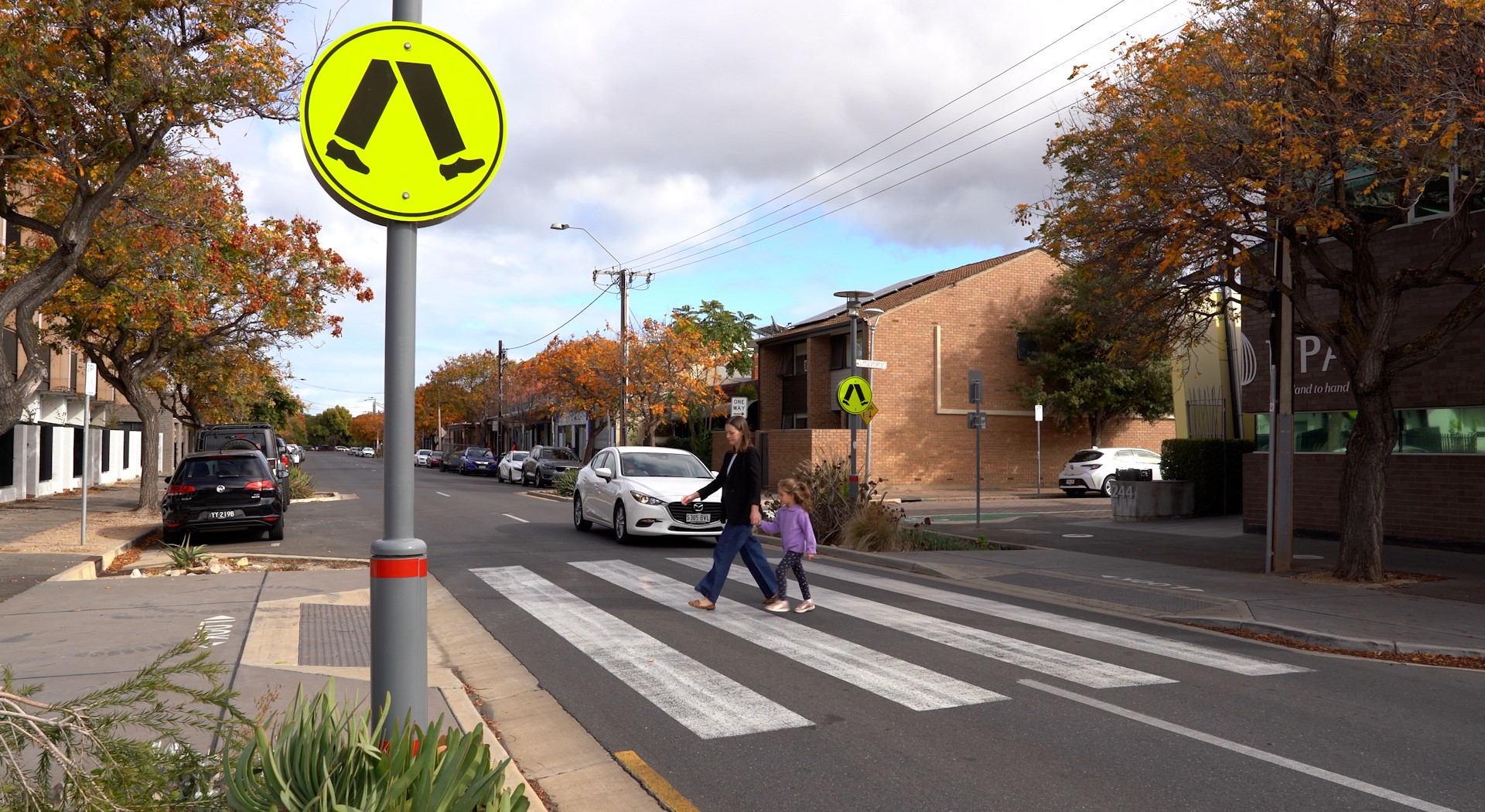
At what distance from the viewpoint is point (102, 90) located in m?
12.0

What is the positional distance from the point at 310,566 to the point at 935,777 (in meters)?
10.2

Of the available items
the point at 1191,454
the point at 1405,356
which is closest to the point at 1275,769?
the point at 1405,356

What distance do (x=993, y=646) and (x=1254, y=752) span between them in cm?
279

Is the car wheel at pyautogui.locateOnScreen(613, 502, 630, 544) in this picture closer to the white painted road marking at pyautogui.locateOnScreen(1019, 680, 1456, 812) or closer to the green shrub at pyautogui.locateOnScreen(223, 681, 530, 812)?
the white painted road marking at pyautogui.locateOnScreen(1019, 680, 1456, 812)

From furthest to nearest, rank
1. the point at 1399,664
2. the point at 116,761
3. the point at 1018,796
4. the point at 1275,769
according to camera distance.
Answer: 1. the point at 1399,664
2. the point at 1275,769
3. the point at 1018,796
4. the point at 116,761

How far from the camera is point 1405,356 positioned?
37.8 ft

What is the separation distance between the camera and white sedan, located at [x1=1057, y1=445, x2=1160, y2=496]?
100.0ft

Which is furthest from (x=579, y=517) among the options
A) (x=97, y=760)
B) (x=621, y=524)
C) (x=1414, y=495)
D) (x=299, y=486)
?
(x=299, y=486)

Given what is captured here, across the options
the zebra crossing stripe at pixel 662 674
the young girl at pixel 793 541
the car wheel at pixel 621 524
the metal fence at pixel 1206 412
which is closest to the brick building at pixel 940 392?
the metal fence at pixel 1206 412

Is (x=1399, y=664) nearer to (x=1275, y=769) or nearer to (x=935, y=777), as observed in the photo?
(x=1275, y=769)

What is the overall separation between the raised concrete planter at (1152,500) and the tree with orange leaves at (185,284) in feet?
54.1

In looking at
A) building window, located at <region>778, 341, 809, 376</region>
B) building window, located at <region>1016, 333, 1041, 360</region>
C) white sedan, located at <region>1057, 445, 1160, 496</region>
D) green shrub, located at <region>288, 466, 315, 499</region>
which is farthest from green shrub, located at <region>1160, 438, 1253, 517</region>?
green shrub, located at <region>288, 466, 315, 499</region>

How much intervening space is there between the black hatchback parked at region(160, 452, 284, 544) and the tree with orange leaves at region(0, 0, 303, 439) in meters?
3.31

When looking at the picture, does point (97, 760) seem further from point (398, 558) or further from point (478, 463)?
point (478, 463)
